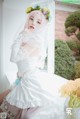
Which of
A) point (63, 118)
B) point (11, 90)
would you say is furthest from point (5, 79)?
point (63, 118)

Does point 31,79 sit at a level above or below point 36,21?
below

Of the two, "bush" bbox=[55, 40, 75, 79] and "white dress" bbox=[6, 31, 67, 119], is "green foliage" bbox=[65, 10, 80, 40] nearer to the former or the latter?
"bush" bbox=[55, 40, 75, 79]

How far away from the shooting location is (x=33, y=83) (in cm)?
144

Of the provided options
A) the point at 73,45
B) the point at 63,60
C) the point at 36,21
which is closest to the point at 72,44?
the point at 73,45

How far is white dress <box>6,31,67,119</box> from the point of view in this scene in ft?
4.56

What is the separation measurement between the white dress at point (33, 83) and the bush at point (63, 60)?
43 mm

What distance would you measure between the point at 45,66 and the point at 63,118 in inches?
15.6

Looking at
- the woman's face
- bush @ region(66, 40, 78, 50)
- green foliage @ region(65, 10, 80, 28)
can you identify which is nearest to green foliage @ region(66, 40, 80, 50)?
bush @ region(66, 40, 78, 50)

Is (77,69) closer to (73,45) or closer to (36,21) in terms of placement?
(73,45)

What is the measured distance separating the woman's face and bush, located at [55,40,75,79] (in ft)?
0.56

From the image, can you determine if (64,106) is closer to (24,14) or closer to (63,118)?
(63,118)

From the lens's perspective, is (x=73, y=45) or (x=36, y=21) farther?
(x=36, y=21)

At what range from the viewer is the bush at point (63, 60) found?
57.1 inches

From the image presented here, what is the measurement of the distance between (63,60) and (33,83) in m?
0.25
